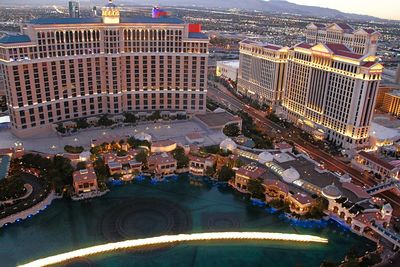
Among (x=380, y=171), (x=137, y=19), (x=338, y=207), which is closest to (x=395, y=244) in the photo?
(x=338, y=207)

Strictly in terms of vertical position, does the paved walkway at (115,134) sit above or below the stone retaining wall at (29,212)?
above

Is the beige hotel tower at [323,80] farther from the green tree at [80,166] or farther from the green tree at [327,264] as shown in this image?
the green tree at [80,166]

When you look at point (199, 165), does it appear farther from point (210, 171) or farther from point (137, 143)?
point (137, 143)

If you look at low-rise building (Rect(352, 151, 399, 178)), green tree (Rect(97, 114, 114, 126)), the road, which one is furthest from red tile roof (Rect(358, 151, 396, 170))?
green tree (Rect(97, 114, 114, 126))

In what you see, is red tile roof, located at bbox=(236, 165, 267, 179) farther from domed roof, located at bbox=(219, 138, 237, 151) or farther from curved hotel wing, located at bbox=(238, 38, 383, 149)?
curved hotel wing, located at bbox=(238, 38, 383, 149)

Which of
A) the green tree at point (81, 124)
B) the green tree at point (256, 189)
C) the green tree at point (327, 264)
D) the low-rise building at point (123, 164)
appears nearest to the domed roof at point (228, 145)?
the green tree at point (256, 189)

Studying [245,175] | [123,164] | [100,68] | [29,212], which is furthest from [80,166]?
[100,68]
